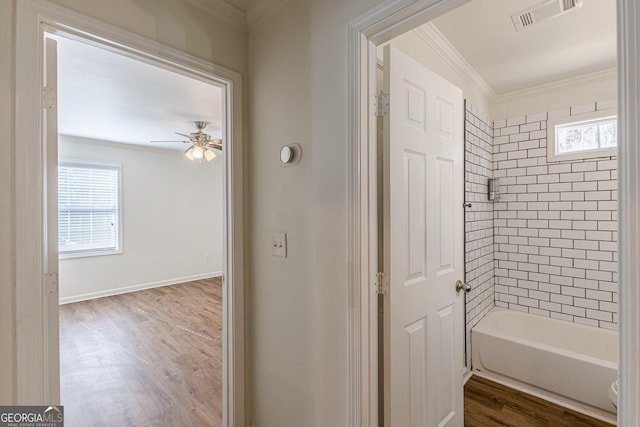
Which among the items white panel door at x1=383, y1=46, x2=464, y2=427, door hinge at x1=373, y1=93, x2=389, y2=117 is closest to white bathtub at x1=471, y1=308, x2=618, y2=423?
white panel door at x1=383, y1=46, x2=464, y2=427

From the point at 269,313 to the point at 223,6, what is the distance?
5.69 ft

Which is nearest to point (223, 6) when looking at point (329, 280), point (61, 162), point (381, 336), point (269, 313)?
point (329, 280)

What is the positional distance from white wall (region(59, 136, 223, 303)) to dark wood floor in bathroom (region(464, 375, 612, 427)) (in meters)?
3.61

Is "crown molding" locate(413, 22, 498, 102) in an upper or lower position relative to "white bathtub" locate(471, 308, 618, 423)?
upper

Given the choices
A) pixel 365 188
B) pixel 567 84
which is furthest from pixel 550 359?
pixel 567 84

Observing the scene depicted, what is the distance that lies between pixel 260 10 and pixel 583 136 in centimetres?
298

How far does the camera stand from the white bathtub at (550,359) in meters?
1.97

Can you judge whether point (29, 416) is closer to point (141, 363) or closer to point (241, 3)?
point (141, 363)

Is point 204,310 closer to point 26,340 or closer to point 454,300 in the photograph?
point 26,340

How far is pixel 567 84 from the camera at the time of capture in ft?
8.72

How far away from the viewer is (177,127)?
13.1 feet

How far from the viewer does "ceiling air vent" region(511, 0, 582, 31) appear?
1596mm

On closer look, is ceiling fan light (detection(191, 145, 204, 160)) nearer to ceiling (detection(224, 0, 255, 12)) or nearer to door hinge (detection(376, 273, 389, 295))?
ceiling (detection(224, 0, 255, 12))

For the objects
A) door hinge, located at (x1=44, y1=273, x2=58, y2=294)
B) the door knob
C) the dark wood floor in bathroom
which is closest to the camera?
door hinge, located at (x1=44, y1=273, x2=58, y2=294)
